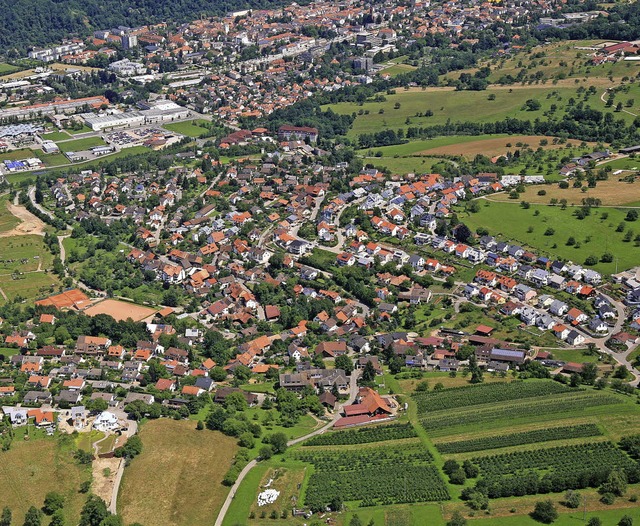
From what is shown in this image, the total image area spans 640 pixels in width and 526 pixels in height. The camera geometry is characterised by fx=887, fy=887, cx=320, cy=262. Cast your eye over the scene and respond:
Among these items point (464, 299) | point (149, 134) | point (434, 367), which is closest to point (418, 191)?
point (464, 299)

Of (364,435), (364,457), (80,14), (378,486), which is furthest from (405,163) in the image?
(80,14)

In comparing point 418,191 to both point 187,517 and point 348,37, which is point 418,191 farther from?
point 348,37

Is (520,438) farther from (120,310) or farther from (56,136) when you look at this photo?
(56,136)

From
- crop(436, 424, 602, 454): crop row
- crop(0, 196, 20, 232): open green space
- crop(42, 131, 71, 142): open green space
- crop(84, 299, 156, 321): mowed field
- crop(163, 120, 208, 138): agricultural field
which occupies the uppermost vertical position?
crop(436, 424, 602, 454): crop row

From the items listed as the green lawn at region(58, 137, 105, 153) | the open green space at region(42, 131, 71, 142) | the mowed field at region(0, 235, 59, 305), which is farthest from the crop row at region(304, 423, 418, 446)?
the open green space at region(42, 131, 71, 142)

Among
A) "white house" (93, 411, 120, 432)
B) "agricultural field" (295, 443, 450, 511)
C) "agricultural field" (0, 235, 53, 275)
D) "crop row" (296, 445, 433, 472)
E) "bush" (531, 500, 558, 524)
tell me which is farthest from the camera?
"agricultural field" (0, 235, 53, 275)

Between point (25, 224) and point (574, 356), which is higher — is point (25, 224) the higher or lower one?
the lower one

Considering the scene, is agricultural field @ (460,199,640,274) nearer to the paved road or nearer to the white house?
the paved road
